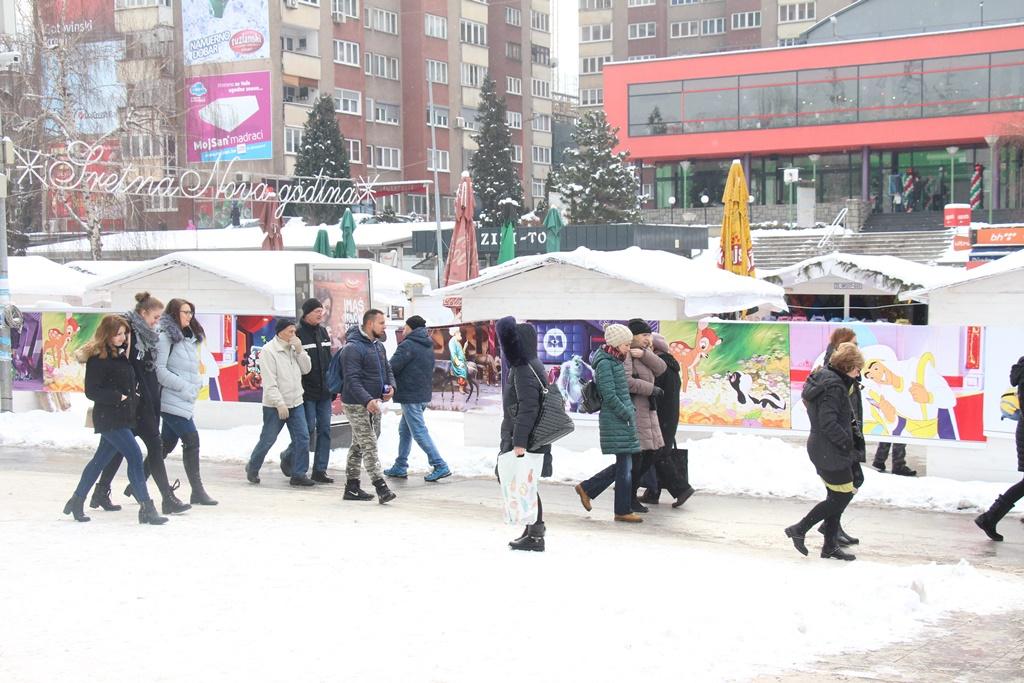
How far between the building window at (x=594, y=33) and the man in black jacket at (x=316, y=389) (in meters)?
96.7

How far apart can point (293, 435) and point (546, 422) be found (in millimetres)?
4263

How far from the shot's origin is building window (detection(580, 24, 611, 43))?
105188mm

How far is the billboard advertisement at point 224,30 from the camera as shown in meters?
60.8

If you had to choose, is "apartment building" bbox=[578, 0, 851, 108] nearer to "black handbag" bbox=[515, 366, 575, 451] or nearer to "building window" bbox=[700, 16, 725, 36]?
"building window" bbox=[700, 16, 725, 36]

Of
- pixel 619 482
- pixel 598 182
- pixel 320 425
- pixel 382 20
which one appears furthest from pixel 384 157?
pixel 619 482

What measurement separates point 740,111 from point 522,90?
2823 cm

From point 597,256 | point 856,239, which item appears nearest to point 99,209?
point 597,256

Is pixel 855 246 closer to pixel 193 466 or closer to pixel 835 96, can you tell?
pixel 835 96

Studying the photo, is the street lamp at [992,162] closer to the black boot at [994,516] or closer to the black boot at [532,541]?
the black boot at [994,516]

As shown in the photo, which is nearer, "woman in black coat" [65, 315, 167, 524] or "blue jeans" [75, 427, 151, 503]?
"woman in black coat" [65, 315, 167, 524]

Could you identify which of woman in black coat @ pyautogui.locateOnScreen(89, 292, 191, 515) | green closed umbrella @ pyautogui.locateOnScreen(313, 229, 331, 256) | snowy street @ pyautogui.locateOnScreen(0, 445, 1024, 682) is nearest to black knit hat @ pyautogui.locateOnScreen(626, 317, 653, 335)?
snowy street @ pyautogui.locateOnScreen(0, 445, 1024, 682)

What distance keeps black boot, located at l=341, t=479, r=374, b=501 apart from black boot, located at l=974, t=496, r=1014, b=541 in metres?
5.23

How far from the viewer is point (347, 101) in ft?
234

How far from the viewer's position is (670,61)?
65750mm
